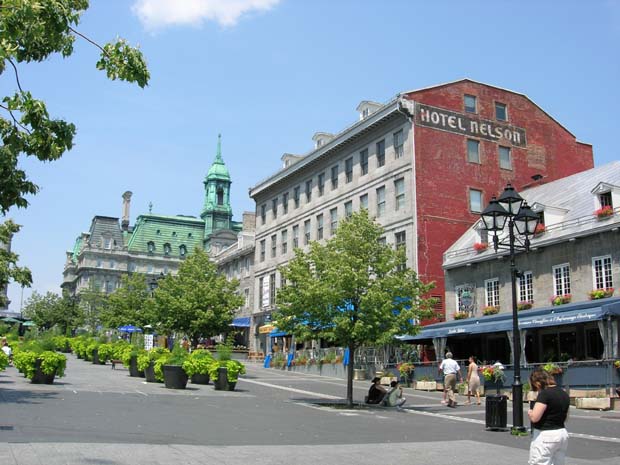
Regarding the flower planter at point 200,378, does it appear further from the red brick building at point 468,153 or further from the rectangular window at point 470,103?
the rectangular window at point 470,103

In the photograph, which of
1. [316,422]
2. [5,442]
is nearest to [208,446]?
[5,442]

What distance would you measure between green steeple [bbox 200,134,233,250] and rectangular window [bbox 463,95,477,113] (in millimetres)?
93994

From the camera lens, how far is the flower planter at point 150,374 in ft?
90.6

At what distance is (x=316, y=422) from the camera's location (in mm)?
17234

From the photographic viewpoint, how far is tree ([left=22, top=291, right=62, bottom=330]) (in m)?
80.4

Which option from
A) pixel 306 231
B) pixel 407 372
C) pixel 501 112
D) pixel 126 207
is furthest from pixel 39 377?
pixel 126 207

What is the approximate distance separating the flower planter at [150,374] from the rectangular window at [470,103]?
84.5 ft

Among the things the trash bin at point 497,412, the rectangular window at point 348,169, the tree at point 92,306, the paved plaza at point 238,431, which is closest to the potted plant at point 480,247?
the paved plaza at point 238,431

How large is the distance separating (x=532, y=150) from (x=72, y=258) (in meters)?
128

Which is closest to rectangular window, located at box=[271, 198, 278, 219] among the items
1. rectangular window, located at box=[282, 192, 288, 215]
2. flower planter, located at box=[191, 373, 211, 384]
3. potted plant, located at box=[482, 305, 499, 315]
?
rectangular window, located at box=[282, 192, 288, 215]

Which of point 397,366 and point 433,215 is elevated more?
point 433,215

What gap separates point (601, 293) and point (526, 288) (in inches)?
194

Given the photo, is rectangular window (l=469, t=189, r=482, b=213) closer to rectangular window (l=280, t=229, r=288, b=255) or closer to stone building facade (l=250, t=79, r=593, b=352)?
stone building facade (l=250, t=79, r=593, b=352)

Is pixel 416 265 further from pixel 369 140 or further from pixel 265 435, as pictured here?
pixel 265 435
